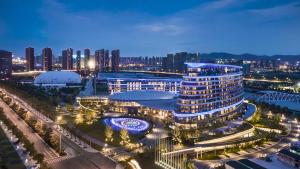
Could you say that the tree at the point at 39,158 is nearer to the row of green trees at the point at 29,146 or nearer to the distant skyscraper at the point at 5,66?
the row of green trees at the point at 29,146

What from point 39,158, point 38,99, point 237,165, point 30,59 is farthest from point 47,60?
point 237,165

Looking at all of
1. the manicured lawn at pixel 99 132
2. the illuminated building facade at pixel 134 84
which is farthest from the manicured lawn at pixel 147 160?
the illuminated building facade at pixel 134 84

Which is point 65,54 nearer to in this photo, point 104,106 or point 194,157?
point 104,106

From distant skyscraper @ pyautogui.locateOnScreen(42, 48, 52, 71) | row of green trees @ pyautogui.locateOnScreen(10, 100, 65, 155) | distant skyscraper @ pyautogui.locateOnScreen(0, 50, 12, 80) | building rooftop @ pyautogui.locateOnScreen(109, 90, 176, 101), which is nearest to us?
row of green trees @ pyautogui.locateOnScreen(10, 100, 65, 155)

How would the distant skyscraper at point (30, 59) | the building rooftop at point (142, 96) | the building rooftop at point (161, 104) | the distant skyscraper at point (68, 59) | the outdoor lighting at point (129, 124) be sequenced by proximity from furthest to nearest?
the distant skyscraper at point (68, 59)
the distant skyscraper at point (30, 59)
the building rooftop at point (142, 96)
the building rooftop at point (161, 104)
the outdoor lighting at point (129, 124)

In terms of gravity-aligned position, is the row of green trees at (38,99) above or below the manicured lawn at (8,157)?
above

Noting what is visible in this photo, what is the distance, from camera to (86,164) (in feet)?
79.1

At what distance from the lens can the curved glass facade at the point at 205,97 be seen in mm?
37781

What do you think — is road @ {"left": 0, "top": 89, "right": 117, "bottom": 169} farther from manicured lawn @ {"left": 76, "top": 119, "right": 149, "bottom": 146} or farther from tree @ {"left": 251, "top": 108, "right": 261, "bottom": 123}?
tree @ {"left": 251, "top": 108, "right": 261, "bottom": 123}

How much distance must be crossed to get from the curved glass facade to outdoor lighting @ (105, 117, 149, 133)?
176 inches

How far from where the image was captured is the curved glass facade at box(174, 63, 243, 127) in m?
37.8

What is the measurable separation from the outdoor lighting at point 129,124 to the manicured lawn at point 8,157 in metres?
12.0

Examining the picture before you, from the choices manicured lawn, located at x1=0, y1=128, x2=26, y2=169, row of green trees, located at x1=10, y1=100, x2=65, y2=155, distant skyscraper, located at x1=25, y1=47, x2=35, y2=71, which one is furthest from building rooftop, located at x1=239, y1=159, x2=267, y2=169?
distant skyscraper, located at x1=25, y1=47, x2=35, y2=71

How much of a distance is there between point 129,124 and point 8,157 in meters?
15.1
